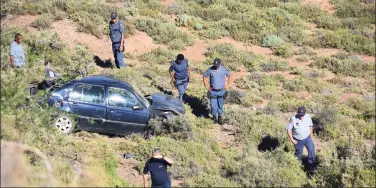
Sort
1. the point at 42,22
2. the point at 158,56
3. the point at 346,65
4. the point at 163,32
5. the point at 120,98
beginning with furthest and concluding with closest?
1. the point at 163,32
2. the point at 42,22
3. the point at 158,56
4. the point at 346,65
5. the point at 120,98

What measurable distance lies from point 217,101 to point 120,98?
112 inches

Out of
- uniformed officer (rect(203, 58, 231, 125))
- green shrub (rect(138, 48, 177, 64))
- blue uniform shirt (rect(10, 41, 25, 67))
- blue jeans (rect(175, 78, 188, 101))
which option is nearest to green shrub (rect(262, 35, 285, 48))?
green shrub (rect(138, 48, 177, 64))

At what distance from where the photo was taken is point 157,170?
970cm

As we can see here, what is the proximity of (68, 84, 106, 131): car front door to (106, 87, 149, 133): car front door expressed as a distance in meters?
0.16

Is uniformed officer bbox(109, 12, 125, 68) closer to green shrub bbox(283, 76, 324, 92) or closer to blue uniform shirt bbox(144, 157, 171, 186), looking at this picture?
green shrub bbox(283, 76, 324, 92)

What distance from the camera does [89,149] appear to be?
39.2ft

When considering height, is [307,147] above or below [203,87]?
below

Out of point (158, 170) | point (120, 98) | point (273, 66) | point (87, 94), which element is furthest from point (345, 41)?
point (158, 170)

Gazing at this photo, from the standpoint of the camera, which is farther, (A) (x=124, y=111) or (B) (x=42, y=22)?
(B) (x=42, y=22)

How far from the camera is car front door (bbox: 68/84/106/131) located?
12.4 metres

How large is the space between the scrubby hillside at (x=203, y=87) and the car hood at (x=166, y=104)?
0.50 meters

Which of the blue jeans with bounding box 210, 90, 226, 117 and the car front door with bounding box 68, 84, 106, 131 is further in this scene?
the blue jeans with bounding box 210, 90, 226, 117

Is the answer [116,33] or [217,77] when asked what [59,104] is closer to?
[217,77]

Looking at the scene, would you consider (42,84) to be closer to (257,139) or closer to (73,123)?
(73,123)
